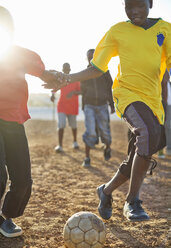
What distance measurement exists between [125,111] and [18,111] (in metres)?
1.00

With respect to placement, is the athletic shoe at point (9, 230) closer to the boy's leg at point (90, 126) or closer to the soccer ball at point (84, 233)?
the soccer ball at point (84, 233)

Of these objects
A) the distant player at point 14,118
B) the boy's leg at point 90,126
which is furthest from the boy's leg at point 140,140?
the boy's leg at point 90,126

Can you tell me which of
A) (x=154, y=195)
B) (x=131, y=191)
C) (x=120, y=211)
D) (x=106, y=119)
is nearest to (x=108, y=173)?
(x=106, y=119)

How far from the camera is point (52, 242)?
2859 millimetres

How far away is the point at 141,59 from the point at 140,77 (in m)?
0.17

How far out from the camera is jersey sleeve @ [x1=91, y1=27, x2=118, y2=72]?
314 centimetres

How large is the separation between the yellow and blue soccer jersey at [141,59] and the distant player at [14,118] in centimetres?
78

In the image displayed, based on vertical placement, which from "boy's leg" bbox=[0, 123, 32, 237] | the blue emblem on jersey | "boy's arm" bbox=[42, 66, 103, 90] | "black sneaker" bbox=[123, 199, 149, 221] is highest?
the blue emblem on jersey

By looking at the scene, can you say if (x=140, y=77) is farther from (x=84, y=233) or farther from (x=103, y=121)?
(x=103, y=121)

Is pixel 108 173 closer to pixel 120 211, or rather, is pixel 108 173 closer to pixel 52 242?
pixel 120 211

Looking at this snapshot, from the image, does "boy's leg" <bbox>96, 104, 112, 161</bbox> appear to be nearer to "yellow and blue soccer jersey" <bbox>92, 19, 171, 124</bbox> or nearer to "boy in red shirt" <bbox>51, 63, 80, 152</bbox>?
"boy in red shirt" <bbox>51, 63, 80, 152</bbox>

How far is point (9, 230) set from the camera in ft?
9.81

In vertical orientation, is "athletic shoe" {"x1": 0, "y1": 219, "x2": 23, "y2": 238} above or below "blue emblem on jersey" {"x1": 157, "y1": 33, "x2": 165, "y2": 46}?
below

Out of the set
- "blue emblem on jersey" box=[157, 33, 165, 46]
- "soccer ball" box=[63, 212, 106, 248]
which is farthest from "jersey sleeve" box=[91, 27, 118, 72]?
"soccer ball" box=[63, 212, 106, 248]
